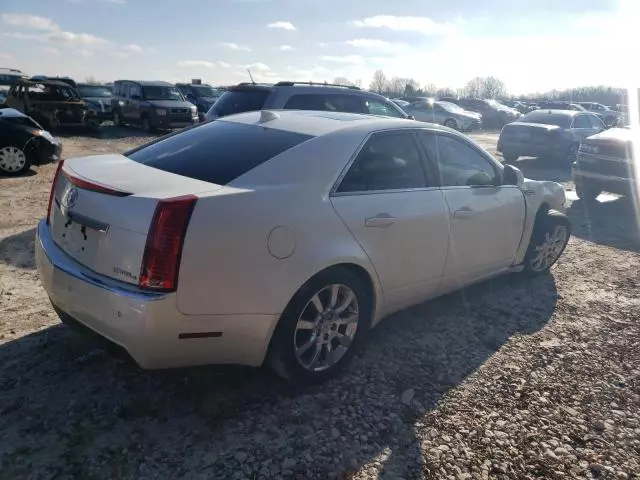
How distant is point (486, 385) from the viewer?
3.34 m

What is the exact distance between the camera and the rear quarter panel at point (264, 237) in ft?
8.24

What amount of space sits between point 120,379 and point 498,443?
2214mm

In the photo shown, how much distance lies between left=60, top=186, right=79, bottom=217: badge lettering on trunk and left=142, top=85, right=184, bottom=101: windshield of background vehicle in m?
17.4

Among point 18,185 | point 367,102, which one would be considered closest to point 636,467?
point 367,102

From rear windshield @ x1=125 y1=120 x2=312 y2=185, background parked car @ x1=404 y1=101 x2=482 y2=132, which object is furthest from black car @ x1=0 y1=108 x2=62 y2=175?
background parked car @ x1=404 y1=101 x2=482 y2=132

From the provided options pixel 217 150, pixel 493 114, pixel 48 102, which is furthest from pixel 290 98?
pixel 493 114

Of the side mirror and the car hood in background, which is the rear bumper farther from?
the car hood in background

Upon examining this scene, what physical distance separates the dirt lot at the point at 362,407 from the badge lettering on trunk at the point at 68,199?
2.88ft

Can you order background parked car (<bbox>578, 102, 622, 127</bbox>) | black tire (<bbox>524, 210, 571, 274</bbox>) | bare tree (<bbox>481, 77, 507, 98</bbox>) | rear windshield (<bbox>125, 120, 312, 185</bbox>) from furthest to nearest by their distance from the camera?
bare tree (<bbox>481, 77, 507, 98</bbox>) < background parked car (<bbox>578, 102, 622, 127</bbox>) < black tire (<bbox>524, 210, 571, 274</bbox>) < rear windshield (<bbox>125, 120, 312, 185</bbox>)

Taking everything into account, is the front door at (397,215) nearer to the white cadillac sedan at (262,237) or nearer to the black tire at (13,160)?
the white cadillac sedan at (262,237)

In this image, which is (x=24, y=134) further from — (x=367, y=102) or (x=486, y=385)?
(x=486, y=385)

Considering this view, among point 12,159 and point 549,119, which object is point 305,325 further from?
point 549,119

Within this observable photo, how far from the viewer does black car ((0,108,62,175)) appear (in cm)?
913

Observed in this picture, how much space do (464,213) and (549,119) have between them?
12.5 m
